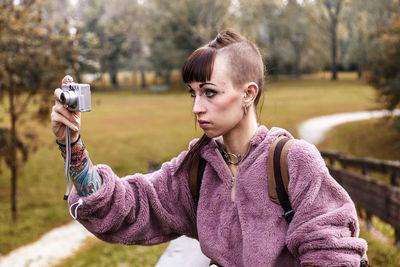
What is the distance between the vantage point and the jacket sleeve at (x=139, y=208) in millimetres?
2139

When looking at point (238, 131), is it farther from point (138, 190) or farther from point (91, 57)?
point (91, 57)

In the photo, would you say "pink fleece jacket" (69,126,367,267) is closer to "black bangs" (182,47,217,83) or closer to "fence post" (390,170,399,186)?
"black bangs" (182,47,217,83)

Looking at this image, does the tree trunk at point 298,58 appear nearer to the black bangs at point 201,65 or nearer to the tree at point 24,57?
the tree at point 24,57

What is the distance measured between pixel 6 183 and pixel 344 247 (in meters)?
13.1

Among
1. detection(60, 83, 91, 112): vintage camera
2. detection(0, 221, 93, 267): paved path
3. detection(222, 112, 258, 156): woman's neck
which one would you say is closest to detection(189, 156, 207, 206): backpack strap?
detection(222, 112, 258, 156): woman's neck

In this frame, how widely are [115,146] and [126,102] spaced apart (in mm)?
16856

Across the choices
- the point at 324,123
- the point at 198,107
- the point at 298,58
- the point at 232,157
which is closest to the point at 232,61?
the point at 198,107

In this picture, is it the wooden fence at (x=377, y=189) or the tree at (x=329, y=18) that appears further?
the tree at (x=329, y=18)

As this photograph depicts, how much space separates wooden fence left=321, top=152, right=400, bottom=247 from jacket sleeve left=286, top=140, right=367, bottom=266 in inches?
183

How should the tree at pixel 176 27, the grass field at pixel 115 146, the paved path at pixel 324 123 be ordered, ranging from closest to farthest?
1. the grass field at pixel 115 146
2. the paved path at pixel 324 123
3. the tree at pixel 176 27

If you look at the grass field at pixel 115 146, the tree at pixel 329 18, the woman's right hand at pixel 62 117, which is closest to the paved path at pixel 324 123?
the grass field at pixel 115 146

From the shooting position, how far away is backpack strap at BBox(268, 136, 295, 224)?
2.02m

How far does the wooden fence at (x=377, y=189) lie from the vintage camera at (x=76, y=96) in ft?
17.7

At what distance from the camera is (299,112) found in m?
23.8
